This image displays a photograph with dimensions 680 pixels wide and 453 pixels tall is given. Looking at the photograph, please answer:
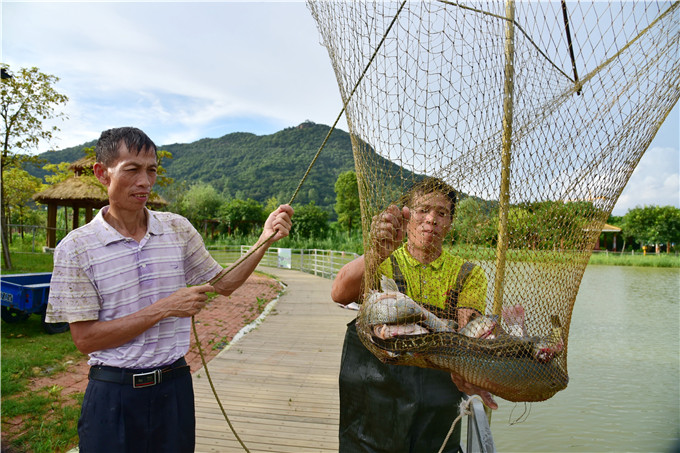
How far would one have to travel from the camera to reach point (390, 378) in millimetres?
1843

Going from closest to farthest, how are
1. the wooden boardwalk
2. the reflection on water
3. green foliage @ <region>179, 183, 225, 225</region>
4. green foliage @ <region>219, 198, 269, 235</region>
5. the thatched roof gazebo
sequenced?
the wooden boardwalk
the reflection on water
the thatched roof gazebo
green foliage @ <region>219, 198, 269, 235</region>
green foliage @ <region>179, 183, 225, 225</region>

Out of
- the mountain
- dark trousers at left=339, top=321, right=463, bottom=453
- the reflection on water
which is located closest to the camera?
dark trousers at left=339, top=321, right=463, bottom=453

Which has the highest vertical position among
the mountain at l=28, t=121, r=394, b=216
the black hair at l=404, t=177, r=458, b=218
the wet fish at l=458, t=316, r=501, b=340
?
the mountain at l=28, t=121, r=394, b=216

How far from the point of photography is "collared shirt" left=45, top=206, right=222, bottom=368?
5.03ft

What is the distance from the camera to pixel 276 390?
171 inches

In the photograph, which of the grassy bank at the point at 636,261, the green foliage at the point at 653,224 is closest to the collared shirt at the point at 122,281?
the grassy bank at the point at 636,261

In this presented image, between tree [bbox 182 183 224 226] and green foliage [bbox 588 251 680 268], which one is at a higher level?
tree [bbox 182 183 224 226]

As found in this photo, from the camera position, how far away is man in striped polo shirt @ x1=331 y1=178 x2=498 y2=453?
1684 mm

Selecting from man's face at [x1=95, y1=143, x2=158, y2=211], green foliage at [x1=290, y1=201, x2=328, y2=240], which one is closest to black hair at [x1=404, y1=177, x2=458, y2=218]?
man's face at [x1=95, y1=143, x2=158, y2=211]

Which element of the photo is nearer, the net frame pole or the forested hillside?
the net frame pole

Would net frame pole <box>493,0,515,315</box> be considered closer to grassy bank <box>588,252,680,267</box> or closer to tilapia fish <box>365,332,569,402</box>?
tilapia fish <box>365,332,569,402</box>

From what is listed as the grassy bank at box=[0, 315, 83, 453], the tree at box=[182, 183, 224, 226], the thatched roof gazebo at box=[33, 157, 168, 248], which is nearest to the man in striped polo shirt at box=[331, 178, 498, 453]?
the grassy bank at box=[0, 315, 83, 453]

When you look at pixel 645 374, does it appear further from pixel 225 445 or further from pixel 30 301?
pixel 30 301

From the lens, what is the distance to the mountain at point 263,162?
69.1 m
